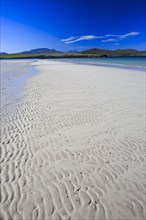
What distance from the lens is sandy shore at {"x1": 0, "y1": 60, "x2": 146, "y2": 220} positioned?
174 inches

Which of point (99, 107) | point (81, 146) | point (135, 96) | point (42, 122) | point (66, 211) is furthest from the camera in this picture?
point (135, 96)

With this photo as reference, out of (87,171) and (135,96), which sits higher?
(135,96)

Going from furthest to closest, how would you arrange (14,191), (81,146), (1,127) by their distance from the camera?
(1,127) → (81,146) → (14,191)

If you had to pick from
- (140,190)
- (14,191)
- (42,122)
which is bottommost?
(140,190)

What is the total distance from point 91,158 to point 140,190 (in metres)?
1.99

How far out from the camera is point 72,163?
607 cm

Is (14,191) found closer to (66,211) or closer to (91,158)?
(66,211)

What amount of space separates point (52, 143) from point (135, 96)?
32.7ft

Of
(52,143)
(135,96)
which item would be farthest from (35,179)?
(135,96)

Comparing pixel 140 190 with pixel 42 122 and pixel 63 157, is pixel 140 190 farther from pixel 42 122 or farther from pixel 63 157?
pixel 42 122

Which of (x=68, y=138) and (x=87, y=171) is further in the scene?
(x=68, y=138)

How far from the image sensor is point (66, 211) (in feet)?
14.0

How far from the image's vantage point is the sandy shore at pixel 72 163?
14.5 feet

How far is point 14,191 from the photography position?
4816 millimetres
